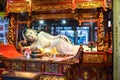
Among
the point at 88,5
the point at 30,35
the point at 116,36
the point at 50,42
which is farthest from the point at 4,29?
the point at 116,36

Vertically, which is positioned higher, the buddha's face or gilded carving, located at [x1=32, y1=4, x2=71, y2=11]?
gilded carving, located at [x1=32, y1=4, x2=71, y2=11]

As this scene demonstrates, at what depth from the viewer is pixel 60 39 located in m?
5.10

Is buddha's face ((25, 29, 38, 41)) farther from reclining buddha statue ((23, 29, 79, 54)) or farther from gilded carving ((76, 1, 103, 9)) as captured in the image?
gilded carving ((76, 1, 103, 9))

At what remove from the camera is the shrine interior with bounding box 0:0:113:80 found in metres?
4.07

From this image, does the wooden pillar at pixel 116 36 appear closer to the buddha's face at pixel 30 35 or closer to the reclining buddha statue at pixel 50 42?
the reclining buddha statue at pixel 50 42

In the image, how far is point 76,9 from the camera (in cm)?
507

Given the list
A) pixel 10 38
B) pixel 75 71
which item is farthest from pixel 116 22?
pixel 10 38

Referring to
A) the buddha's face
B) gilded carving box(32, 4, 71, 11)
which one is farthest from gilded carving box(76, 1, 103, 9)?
the buddha's face

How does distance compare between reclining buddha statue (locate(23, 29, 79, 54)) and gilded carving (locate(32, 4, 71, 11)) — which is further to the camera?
gilded carving (locate(32, 4, 71, 11))

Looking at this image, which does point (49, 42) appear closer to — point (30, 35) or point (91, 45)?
point (30, 35)

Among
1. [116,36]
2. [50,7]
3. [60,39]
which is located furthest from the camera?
[50,7]

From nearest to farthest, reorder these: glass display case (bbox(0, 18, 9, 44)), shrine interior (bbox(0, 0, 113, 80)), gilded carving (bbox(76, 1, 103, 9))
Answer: shrine interior (bbox(0, 0, 113, 80)) < gilded carving (bbox(76, 1, 103, 9)) < glass display case (bbox(0, 18, 9, 44))

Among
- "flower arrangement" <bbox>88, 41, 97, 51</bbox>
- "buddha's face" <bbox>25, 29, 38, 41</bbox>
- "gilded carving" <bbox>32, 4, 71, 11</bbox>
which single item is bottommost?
"flower arrangement" <bbox>88, 41, 97, 51</bbox>

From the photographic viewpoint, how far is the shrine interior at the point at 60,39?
160 inches
